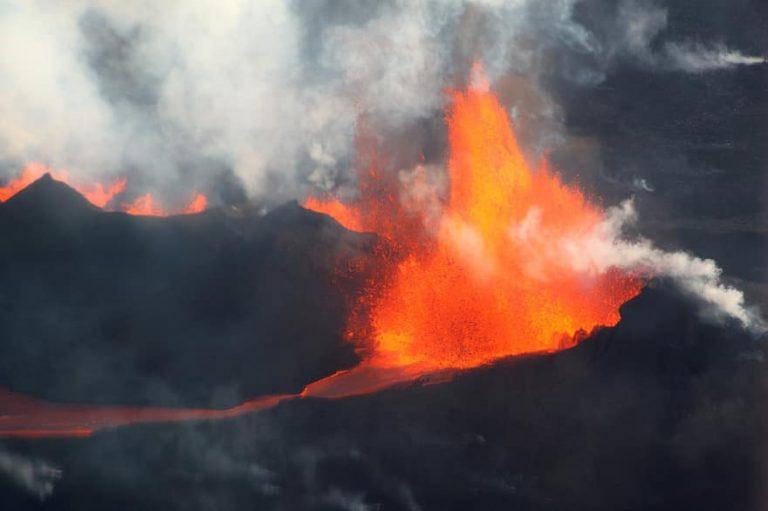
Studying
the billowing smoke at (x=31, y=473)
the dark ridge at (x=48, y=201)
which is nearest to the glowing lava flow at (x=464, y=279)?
the billowing smoke at (x=31, y=473)

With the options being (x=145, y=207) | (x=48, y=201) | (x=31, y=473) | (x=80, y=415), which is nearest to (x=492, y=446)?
(x=80, y=415)

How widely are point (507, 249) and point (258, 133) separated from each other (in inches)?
163

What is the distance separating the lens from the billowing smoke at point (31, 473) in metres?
11.3

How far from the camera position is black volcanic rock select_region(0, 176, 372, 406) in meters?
12.4

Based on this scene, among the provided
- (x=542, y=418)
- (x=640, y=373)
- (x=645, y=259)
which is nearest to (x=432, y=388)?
(x=542, y=418)

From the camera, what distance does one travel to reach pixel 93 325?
12.6 m

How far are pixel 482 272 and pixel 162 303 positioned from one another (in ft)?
15.0

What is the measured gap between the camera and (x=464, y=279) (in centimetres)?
1412

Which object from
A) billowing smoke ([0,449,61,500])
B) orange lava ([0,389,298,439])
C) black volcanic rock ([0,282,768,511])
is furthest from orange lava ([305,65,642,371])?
billowing smoke ([0,449,61,500])

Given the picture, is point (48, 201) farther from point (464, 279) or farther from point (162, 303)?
point (464, 279)

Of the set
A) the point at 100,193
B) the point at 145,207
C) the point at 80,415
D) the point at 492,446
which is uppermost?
the point at 100,193

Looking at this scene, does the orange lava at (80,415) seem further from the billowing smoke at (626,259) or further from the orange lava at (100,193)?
the billowing smoke at (626,259)

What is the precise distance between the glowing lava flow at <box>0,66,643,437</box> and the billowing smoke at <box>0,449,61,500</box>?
0.43m

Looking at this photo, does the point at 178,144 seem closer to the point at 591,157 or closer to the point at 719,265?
the point at 591,157
